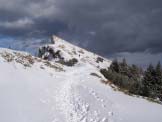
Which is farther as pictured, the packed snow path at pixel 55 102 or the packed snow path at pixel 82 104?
the packed snow path at pixel 82 104

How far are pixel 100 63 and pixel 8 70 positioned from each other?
77466mm

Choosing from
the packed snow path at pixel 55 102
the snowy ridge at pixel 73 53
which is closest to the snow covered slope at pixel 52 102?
the packed snow path at pixel 55 102

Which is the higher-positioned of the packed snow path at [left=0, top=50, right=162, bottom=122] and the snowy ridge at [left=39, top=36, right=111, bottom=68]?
the snowy ridge at [left=39, top=36, right=111, bottom=68]

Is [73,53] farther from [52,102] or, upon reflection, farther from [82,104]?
[52,102]

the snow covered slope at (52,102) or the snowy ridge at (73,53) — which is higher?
the snowy ridge at (73,53)

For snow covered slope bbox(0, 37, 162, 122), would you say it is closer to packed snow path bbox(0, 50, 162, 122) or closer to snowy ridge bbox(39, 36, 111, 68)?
packed snow path bbox(0, 50, 162, 122)

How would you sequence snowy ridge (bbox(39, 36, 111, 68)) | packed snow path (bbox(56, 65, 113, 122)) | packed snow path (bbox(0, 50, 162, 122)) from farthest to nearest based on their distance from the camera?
snowy ridge (bbox(39, 36, 111, 68)), packed snow path (bbox(56, 65, 113, 122)), packed snow path (bbox(0, 50, 162, 122))

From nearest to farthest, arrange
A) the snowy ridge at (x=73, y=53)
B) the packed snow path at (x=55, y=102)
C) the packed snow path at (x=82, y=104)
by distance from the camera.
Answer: the packed snow path at (x=55, y=102)
the packed snow path at (x=82, y=104)
the snowy ridge at (x=73, y=53)

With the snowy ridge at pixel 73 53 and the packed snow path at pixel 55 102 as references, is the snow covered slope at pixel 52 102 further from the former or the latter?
the snowy ridge at pixel 73 53

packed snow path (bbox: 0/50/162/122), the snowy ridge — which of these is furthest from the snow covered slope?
the snowy ridge

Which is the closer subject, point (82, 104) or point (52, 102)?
point (52, 102)

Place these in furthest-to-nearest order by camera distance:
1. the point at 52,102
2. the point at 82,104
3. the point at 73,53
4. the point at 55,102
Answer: the point at 73,53, the point at 82,104, the point at 55,102, the point at 52,102

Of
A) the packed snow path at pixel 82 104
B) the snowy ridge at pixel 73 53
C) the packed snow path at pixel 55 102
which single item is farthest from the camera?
the snowy ridge at pixel 73 53

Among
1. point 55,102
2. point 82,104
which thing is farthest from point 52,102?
point 82,104
